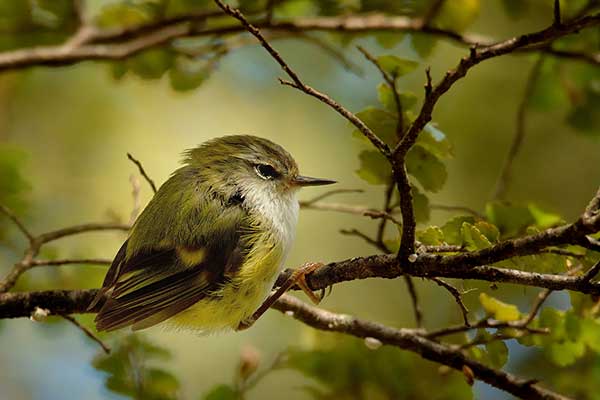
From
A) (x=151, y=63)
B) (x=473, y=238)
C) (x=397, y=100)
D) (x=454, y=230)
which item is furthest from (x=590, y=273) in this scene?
(x=151, y=63)

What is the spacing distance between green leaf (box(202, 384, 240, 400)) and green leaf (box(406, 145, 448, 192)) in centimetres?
62

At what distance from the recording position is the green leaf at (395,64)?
5.17ft

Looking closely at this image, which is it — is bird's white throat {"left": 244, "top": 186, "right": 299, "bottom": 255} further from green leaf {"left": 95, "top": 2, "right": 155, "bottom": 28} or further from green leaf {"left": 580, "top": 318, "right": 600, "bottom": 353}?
green leaf {"left": 95, "top": 2, "right": 155, "bottom": 28}

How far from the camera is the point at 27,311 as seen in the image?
1.64 metres

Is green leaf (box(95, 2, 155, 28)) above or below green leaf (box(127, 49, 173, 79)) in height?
above

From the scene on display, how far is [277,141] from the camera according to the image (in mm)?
3689

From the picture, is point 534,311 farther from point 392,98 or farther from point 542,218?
point 392,98

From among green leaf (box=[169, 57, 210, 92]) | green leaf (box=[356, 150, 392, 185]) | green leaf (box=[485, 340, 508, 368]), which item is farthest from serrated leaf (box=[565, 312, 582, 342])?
green leaf (box=[169, 57, 210, 92])

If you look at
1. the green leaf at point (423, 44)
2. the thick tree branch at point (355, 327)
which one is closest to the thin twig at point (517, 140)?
the green leaf at point (423, 44)

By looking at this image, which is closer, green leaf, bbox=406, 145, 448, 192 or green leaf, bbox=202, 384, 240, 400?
green leaf, bbox=406, 145, 448, 192

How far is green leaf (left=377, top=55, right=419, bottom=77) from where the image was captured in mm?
1575

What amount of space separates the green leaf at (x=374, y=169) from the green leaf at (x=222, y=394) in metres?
0.56

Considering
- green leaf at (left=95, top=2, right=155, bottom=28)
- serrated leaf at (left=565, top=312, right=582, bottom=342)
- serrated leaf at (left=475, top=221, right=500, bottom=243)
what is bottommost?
serrated leaf at (left=475, top=221, right=500, bottom=243)

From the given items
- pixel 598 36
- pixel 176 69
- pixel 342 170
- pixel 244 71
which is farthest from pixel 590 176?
pixel 176 69
